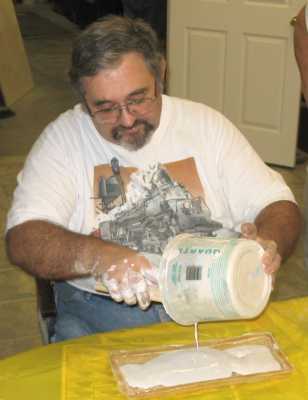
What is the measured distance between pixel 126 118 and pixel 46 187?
24 cm

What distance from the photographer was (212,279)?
1151 millimetres

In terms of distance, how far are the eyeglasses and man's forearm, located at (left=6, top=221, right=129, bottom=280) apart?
0.28m

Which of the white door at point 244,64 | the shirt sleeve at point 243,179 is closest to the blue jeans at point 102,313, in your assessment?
the shirt sleeve at point 243,179

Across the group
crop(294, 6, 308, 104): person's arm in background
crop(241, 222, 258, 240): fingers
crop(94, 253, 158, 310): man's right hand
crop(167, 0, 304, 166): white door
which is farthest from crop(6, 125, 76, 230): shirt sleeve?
crop(167, 0, 304, 166): white door

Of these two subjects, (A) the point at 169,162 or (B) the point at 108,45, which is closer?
(B) the point at 108,45

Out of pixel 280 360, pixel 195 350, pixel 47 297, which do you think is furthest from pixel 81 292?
pixel 280 360

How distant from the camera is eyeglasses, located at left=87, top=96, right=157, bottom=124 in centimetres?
166

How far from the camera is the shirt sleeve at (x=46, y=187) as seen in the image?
1625mm

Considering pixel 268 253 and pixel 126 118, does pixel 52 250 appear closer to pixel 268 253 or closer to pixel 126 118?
pixel 126 118

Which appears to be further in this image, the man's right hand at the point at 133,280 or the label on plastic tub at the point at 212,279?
the man's right hand at the point at 133,280

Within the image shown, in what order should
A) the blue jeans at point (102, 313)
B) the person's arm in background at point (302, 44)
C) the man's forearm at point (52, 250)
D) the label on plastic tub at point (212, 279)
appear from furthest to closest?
the person's arm in background at point (302, 44)
the blue jeans at point (102, 313)
the man's forearm at point (52, 250)
the label on plastic tub at point (212, 279)

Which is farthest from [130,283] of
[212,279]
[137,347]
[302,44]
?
[302,44]

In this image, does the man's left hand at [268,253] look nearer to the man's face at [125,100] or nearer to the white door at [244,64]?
the man's face at [125,100]

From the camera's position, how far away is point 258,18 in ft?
13.8
